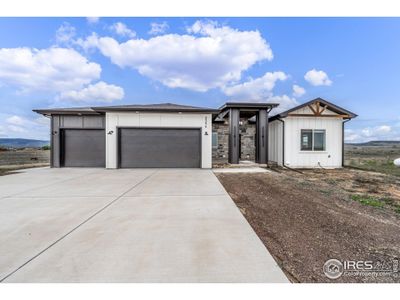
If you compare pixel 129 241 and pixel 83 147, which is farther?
pixel 83 147

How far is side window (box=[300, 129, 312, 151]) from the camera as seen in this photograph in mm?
12719

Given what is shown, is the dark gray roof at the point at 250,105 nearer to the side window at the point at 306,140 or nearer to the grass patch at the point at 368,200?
the side window at the point at 306,140

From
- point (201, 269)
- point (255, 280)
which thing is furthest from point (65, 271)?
point (255, 280)

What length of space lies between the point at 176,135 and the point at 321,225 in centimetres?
906

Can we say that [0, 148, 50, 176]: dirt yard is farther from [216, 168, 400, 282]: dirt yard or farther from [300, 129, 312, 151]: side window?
[300, 129, 312, 151]: side window

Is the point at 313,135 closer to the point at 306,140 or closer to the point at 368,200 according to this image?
the point at 306,140

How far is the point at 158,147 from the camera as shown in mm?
11844

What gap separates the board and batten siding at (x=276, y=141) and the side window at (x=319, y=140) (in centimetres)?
193

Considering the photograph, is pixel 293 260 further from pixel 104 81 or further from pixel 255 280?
pixel 104 81

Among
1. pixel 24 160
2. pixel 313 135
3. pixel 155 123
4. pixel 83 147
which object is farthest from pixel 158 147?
pixel 24 160

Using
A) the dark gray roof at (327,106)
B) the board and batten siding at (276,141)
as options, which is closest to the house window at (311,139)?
the board and batten siding at (276,141)

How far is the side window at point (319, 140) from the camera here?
12.7 metres

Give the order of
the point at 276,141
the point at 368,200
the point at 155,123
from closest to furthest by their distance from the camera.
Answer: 1. the point at 368,200
2. the point at 155,123
3. the point at 276,141
